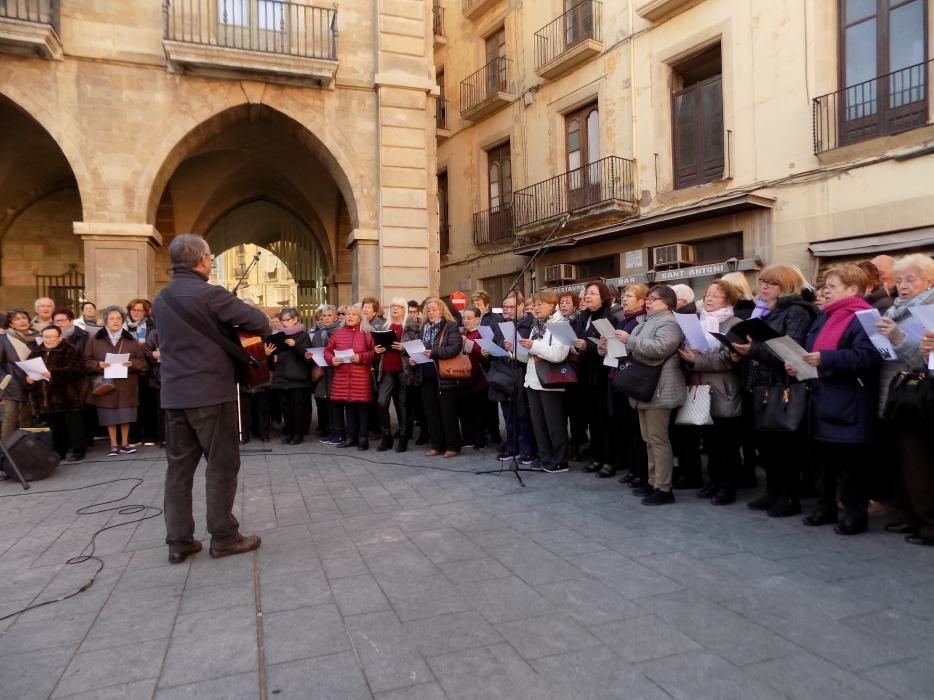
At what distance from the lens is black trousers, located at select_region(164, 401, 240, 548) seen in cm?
402

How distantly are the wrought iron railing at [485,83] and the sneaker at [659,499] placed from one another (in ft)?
52.1

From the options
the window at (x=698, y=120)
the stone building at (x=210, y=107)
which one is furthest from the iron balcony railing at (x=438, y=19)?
the window at (x=698, y=120)

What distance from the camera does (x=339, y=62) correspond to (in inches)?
486

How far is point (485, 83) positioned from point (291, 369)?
46.6 feet

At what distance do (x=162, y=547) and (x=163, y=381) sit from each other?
3.83 feet

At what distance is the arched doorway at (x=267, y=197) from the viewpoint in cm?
1525

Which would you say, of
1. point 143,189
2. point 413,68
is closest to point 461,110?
point 413,68

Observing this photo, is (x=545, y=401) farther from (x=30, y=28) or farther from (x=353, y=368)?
(x=30, y=28)

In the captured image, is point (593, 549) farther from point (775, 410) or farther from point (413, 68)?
point (413, 68)

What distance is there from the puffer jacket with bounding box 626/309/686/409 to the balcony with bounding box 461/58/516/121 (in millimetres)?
14921

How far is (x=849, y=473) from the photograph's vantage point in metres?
4.30

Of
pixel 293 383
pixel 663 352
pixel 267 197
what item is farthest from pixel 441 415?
pixel 267 197

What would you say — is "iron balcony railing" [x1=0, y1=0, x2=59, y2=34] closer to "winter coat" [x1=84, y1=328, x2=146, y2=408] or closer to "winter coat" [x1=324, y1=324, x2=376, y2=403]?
"winter coat" [x1=84, y1=328, x2=146, y2=408]

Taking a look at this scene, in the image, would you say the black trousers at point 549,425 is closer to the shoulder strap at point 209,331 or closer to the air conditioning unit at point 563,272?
the shoulder strap at point 209,331
